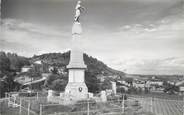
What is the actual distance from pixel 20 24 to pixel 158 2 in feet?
7.93

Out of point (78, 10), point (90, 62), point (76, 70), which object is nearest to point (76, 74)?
point (76, 70)

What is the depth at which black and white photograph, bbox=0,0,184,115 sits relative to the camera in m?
3.82

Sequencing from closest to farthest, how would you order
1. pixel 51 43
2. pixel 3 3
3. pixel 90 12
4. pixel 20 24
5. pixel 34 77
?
1. pixel 3 3
2. pixel 20 24
3. pixel 90 12
4. pixel 51 43
5. pixel 34 77

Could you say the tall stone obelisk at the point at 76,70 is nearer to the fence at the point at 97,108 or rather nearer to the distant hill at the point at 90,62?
the fence at the point at 97,108

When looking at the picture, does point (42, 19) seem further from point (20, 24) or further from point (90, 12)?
point (90, 12)

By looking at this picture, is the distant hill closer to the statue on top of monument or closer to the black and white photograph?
the black and white photograph

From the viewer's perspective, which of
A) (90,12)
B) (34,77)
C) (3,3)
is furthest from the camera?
(34,77)

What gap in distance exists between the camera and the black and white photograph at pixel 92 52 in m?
3.82

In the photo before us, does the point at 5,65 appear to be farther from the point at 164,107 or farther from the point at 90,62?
the point at 164,107

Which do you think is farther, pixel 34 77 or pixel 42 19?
pixel 34 77

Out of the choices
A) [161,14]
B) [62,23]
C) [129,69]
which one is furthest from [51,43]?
[161,14]

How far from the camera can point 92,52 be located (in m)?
4.84

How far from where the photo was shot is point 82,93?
13.8 ft

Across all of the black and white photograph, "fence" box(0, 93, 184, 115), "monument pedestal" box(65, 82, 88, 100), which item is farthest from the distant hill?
"fence" box(0, 93, 184, 115)
